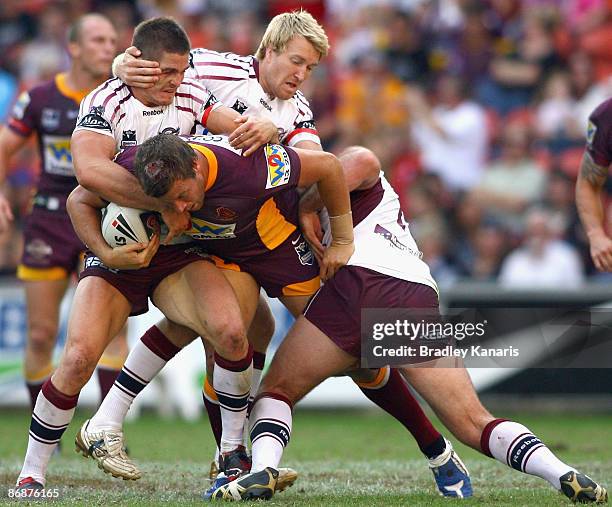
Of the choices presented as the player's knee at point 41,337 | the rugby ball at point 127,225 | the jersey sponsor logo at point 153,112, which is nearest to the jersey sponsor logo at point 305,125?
the jersey sponsor logo at point 153,112

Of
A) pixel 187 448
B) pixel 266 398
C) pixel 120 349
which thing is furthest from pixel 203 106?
pixel 187 448

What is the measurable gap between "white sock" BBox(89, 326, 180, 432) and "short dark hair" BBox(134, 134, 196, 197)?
1246 mm

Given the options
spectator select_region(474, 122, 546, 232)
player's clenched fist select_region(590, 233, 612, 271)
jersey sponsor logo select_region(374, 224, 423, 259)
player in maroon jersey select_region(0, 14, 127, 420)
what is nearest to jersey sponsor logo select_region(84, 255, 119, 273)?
jersey sponsor logo select_region(374, 224, 423, 259)

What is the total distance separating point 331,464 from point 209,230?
248cm

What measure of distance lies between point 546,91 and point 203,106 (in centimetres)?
740

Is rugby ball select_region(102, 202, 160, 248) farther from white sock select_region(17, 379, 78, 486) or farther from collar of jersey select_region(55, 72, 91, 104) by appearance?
collar of jersey select_region(55, 72, 91, 104)

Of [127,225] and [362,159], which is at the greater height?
[362,159]

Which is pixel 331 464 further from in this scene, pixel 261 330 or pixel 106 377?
pixel 106 377

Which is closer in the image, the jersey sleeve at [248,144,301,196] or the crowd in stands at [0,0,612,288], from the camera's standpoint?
the jersey sleeve at [248,144,301,196]

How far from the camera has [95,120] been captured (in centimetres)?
591

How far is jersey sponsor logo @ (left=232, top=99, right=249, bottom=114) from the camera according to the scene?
21.1ft

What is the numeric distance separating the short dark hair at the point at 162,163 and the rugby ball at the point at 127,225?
0.27 meters

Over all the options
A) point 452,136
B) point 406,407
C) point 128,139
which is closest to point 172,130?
point 128,139

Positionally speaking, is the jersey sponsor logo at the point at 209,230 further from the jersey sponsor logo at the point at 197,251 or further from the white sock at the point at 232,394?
the white sock at the point at 232,394
